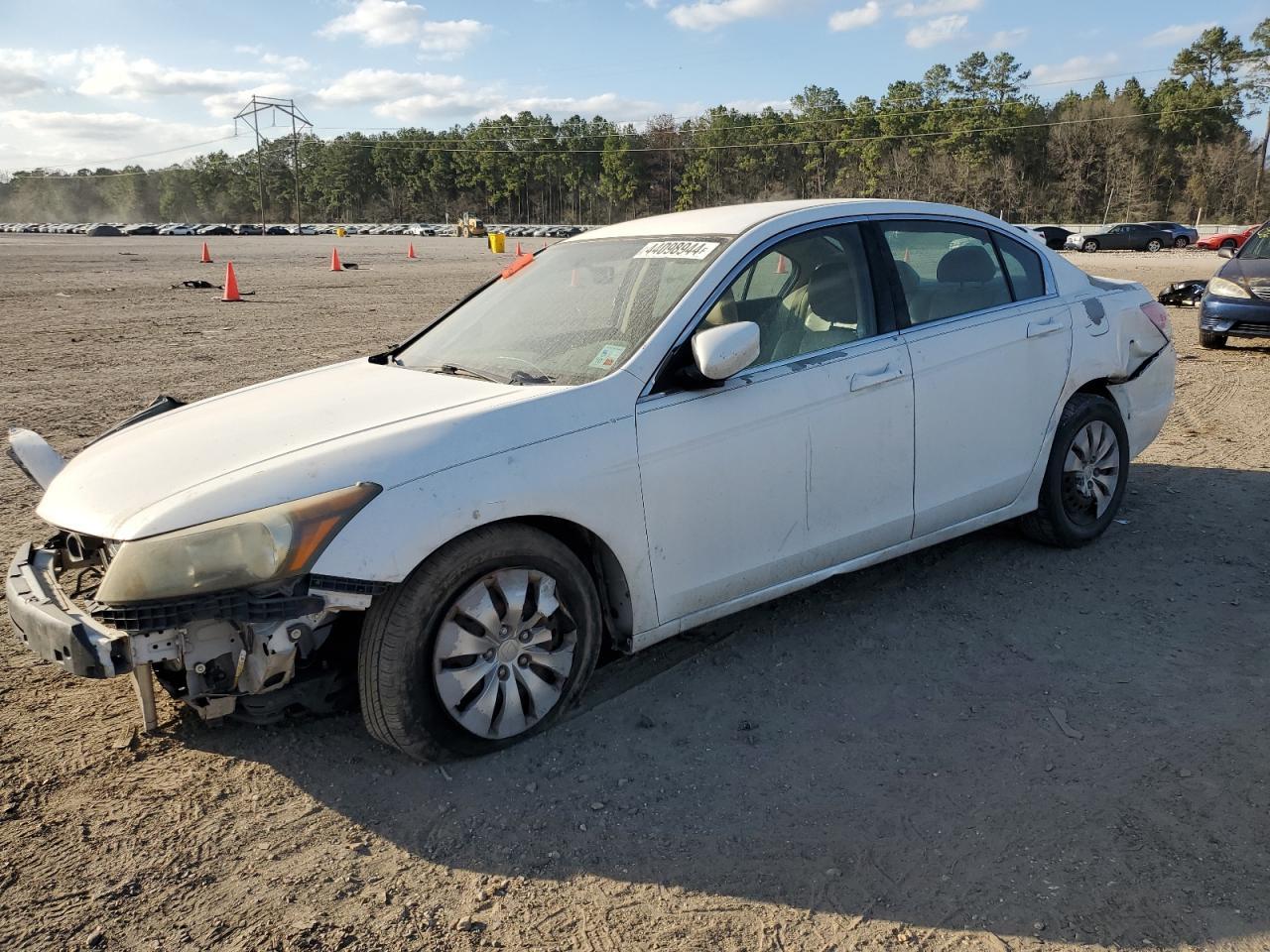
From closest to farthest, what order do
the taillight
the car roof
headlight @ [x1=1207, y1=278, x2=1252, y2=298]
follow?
the car roof
the taillight
headlight @ [x1=1207, y1=278, x2=1252, y2=298]

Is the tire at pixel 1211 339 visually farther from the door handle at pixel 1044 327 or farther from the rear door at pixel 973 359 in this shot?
the door handle at pixel 1044 327

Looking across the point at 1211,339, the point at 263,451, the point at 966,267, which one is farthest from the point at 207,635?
the point at 1211,339

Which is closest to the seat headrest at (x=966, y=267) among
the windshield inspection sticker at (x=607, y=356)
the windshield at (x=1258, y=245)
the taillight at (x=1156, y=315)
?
the taillight at (x=1156, y=315)

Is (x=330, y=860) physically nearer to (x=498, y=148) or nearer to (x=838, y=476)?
(x=838, y=476)

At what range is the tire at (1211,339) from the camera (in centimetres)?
1177

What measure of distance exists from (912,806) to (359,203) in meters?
164

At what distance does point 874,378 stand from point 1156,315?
2.30 metres

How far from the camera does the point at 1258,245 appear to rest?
12203 mm

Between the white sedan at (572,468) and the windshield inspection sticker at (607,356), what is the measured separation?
0.05 feet

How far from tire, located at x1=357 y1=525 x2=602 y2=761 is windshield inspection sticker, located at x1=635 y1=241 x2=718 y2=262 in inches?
52.6

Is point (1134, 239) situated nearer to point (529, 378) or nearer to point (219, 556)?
point (529, 378)

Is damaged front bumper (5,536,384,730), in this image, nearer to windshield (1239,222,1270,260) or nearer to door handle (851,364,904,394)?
door handle (851,364,904,394)

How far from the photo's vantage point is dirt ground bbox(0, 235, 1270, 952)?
99.5 inches

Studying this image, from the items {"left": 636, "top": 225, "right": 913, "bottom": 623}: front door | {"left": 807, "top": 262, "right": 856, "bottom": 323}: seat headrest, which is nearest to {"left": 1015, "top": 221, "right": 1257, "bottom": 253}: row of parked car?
{"left": 807, "top": 262, "right": 856, "bottom": 323}: seat headrest
